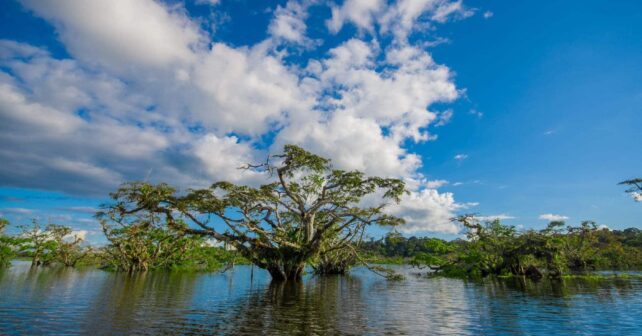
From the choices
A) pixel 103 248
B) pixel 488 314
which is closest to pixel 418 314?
pixel 488 314

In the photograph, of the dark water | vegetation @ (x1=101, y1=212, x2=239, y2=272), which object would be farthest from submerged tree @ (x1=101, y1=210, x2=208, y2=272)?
the dark water

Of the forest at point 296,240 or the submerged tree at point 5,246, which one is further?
the submerged tree at point 5,246

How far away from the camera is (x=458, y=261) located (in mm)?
51875

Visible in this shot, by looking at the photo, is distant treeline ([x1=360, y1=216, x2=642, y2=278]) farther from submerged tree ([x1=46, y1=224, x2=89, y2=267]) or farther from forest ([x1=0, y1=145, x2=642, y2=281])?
submerged tree ([x1=46, y1=224, x2=89, y2=267])

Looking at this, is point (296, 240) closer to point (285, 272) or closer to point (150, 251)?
point (285, 272)

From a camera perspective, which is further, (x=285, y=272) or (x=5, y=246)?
(x=5, y=246)

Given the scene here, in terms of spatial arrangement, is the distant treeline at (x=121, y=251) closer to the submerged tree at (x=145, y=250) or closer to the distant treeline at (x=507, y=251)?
the submerged tree at (x=145, y=250)

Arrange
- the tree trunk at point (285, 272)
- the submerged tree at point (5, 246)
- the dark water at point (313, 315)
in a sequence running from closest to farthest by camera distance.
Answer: the dark water at point (313, 315) < the tree trunk at point (285, 272) < the submerged tree at point (5, 246)

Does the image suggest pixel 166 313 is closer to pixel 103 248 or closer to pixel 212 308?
pixel 212 308

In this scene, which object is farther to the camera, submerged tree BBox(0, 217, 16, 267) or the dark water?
submerged tree BBox(0, 217, 16, 267)

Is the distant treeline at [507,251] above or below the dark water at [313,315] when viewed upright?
above

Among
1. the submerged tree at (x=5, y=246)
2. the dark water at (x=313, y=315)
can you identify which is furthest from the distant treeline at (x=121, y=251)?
the dark water at (x=313, y=315)

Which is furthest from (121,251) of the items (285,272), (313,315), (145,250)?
(313,315)

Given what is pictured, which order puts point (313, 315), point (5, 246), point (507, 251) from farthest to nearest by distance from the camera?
1. point (5, 246)
2. point (507, 251)
3. point (313, 315)
